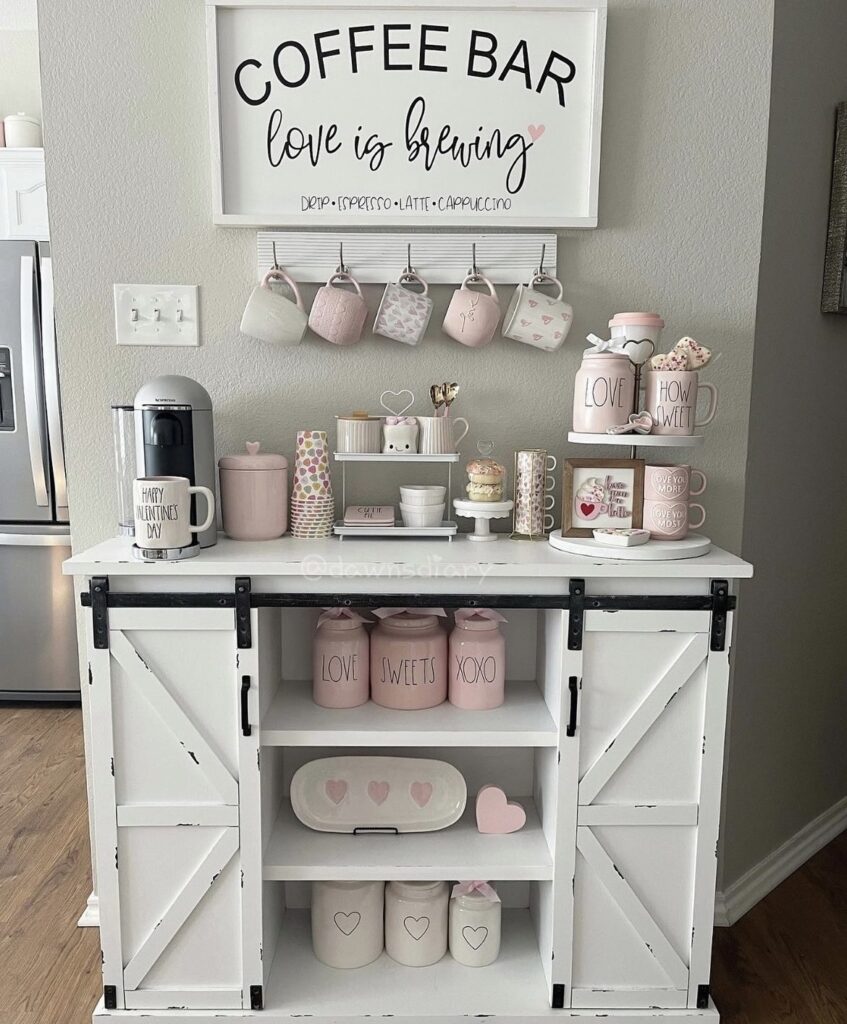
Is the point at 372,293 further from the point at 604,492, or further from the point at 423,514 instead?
the point at 604,492

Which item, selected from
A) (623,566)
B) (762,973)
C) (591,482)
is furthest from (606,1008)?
(591,482)

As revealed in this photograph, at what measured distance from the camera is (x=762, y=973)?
1802 millimetres

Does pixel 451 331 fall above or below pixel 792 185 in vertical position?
below

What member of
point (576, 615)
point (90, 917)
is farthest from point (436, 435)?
point (90, 917)

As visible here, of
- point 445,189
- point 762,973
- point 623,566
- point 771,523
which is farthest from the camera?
point 771,523

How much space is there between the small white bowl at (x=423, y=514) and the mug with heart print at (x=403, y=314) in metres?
0.35

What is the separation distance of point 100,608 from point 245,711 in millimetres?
324

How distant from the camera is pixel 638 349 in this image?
Answer: 1596mm

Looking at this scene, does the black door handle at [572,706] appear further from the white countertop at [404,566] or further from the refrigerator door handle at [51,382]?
the refrigerator door handle at [51,382]

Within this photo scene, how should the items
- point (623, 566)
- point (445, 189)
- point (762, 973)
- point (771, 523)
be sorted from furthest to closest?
point (771, 523) → point (762, 973) → point (445, 189) → point (623, 566)

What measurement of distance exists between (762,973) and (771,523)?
3.38 ft

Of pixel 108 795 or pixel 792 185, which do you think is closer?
pixel 108 795

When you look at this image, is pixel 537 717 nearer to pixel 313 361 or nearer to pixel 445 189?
pixel 313 361

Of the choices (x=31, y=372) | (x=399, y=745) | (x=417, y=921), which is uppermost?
(x=31, y=372)
